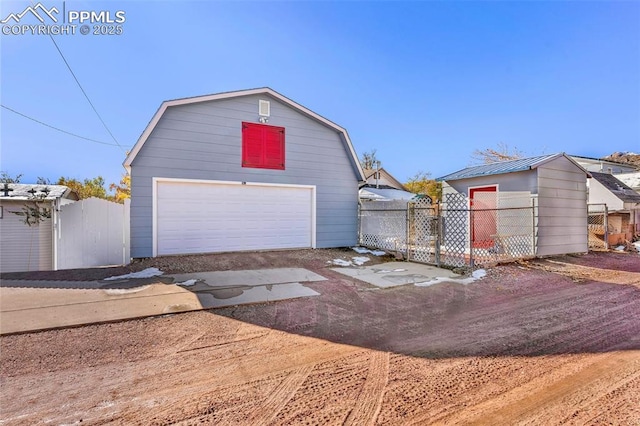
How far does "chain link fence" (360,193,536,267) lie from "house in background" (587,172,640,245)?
5.61 metres

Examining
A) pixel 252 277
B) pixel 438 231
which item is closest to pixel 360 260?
pixel 438 231

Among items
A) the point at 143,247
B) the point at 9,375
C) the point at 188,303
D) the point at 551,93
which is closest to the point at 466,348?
the point at 188,303

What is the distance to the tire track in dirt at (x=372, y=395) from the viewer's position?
5.84 ft

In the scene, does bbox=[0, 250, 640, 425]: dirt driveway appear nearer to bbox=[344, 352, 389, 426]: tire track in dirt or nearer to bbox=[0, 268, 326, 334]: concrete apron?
bbox=[344, 352, 389, 426]: tire track in dirt

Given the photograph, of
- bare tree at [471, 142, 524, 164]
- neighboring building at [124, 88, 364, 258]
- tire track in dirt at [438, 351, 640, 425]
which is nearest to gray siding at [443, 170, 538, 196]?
neighboring building at [124, 88, 364, 258]

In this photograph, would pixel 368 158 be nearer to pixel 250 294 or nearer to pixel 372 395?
pixel 250 294

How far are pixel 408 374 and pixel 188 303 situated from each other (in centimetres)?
307

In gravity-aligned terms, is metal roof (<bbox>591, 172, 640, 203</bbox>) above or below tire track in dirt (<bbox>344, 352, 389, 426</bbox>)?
above

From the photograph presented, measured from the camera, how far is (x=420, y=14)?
31.5ft

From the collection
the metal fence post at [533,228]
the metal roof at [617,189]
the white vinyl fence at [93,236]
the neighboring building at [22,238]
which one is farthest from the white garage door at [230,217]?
the metal roof at [617,189]

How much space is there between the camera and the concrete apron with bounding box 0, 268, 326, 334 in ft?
11.4

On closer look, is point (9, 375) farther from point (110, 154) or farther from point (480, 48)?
point (110, 154)

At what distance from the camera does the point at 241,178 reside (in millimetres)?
8484

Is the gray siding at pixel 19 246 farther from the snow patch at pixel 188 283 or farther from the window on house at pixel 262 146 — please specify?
the snow patch at pixel 188 283
